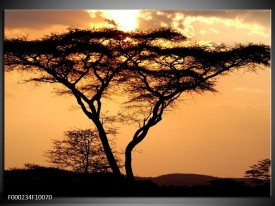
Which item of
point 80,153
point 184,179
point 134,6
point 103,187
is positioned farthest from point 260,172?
point 134,6

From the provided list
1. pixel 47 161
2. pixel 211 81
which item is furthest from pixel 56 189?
pixel 211 81

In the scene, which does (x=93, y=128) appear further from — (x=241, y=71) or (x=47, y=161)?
(x=241, y=71)

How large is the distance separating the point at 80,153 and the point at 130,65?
2451mm

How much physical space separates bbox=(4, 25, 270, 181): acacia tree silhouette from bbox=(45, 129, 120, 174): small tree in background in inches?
38.4

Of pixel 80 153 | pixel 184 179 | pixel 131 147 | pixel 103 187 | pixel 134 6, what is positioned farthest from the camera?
pixel 80 153

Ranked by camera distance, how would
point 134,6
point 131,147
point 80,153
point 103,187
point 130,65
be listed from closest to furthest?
point 134,6 < point 103,187 < point 131,147 < point 130,65 < point 80,153

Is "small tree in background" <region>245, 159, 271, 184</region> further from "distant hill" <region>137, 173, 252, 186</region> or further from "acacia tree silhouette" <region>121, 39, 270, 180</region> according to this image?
"acacia tree silhouette" <region>121, 39, 270, 180</region>

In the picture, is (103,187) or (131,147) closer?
(103,187)

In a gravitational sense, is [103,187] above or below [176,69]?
below

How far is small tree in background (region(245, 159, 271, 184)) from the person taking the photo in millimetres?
10349

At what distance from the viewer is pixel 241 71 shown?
11133 millimetres

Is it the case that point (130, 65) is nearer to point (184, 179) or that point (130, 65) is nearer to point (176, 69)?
point (176, 69)

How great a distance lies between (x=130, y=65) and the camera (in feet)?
37.3

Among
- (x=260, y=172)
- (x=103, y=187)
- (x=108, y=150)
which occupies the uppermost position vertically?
(x=108, y=150)
